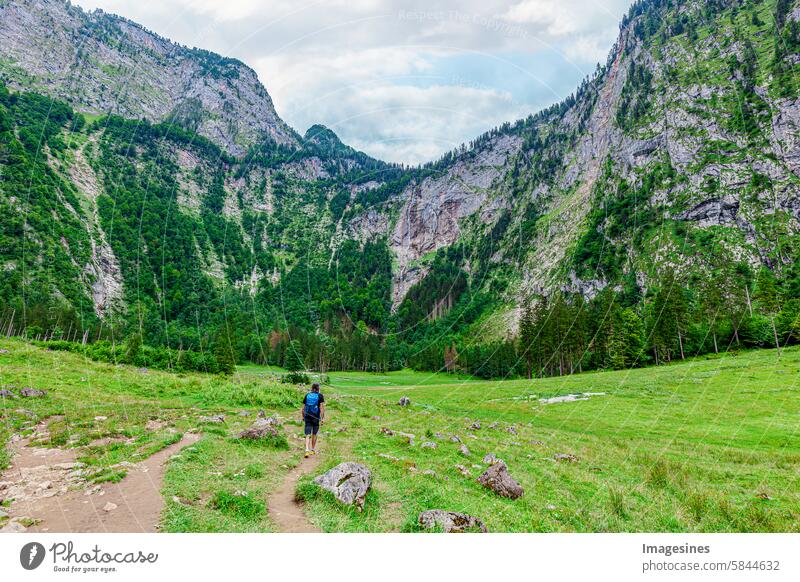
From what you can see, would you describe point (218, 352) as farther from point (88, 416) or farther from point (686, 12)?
point (686, 12)

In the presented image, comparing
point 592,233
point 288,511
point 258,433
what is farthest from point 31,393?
point 592,233

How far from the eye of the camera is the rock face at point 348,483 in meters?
8.20

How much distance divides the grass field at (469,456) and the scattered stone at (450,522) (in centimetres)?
42

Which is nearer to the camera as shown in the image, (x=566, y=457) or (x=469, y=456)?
(x=469, y=456)

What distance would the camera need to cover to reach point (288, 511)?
7.84m

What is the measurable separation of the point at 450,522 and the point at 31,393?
82.2 ft

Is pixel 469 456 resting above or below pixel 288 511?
below

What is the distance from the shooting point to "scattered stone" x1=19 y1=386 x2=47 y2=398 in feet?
65.9

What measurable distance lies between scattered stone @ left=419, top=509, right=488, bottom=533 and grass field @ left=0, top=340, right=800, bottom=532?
16.7 inches

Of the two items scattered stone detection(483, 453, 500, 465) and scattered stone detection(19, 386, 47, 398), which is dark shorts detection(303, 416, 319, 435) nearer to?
scattered stone detection(483, 453, 500, 465)

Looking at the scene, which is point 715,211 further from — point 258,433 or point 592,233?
point 258,433

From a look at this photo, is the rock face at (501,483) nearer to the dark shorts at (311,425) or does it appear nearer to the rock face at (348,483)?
the rock face at (348,483)

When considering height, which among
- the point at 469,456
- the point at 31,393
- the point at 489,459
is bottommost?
the point at 469,456
